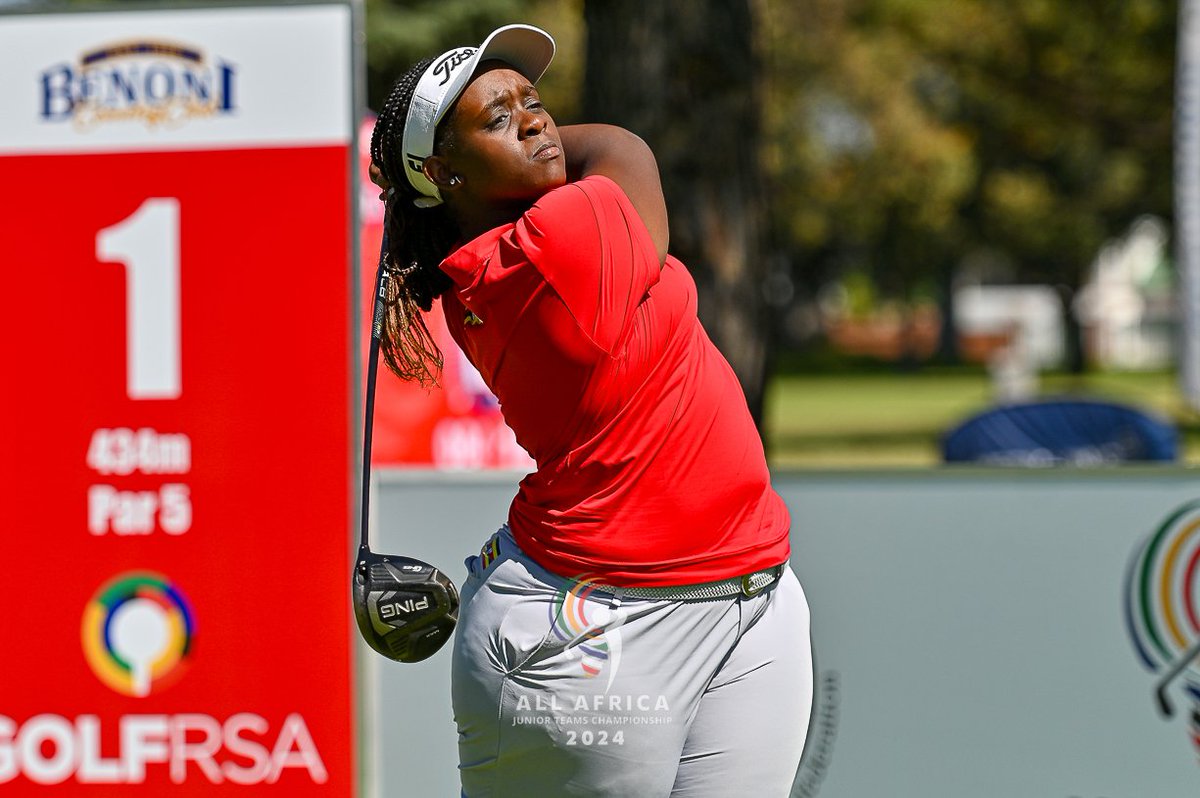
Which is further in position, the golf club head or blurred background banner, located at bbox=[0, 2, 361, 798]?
blurred background banner, located at bbox=[0, 2, 361, 798]

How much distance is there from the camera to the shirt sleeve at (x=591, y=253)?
249 cm

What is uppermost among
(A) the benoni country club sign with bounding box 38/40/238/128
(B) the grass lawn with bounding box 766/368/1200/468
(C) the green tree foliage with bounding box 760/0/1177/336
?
(C) the green tree foliage with bounding box 760/0/1177/336

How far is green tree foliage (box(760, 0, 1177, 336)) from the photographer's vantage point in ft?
67.4

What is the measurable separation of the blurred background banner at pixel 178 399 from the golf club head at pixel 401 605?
4.61 feet

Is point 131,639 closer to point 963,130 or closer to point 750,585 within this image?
point 750,585

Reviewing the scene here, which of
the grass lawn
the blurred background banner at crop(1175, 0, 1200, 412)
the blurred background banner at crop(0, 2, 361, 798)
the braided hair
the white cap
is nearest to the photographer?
the white cap

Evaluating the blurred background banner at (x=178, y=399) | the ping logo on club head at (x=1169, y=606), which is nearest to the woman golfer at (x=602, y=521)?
the blurred background banner at (x=178, y=399)

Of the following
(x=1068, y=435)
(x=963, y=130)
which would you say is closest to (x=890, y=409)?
(x=963, y=130)

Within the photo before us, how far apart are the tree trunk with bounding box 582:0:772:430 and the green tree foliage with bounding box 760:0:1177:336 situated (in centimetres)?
97

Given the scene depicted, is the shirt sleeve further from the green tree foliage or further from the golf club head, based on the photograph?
the green tree foliage

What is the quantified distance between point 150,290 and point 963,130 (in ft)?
72.6

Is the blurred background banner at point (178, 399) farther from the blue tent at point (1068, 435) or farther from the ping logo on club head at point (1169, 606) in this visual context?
the blue tent at point (1068, 435)

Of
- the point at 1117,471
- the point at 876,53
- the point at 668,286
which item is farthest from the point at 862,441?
the point at 668,286

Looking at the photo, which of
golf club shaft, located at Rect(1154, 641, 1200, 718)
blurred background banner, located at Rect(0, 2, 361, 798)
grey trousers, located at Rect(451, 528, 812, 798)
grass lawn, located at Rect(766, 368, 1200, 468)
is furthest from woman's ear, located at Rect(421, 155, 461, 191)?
grass lawn, located at Rect(766, 368, 1200, 468)
